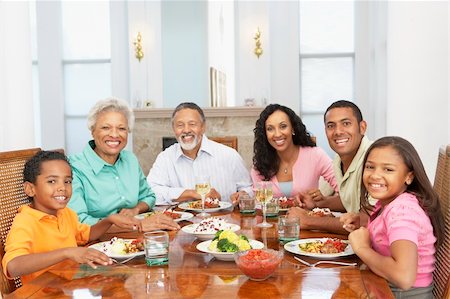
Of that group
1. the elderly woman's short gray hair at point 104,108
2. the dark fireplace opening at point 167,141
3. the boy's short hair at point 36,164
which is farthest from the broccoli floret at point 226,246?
the dark fireplace opening at point 167,141

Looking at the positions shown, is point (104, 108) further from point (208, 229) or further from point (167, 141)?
point (167, 141)

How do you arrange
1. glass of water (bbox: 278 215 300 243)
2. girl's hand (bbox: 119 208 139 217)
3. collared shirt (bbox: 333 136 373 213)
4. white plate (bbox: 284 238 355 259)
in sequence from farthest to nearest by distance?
collared shirt (bbox: 333 136 373 213) < girl's hand (bbox: 119 208 139 217) < glass of water (bbox: 278 215 300 243) < white plate (bbox: 284 238 355 259)

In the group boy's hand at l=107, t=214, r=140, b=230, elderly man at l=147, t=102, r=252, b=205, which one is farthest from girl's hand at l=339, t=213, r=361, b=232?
elderly man at l=147, t=102, r=252, b=205

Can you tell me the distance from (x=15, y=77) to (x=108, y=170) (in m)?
1.58

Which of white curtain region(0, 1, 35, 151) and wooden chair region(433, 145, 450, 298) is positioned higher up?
white curtain region(0, 1, 35, 151)

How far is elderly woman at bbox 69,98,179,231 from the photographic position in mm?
2402

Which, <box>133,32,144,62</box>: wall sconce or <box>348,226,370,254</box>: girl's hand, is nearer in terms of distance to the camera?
<box>348,226,370,254</box>: girl's hand

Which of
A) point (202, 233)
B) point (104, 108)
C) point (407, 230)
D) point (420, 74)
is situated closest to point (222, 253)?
point (202, 233)

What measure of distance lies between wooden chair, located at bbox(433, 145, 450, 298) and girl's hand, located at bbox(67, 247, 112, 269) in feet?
3.25

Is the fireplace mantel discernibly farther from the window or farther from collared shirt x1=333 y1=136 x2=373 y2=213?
collared shirt x1=333 y1=136 x2=373 y2=213

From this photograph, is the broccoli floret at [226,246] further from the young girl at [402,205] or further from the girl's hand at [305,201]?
the girl's hand at [305,201]

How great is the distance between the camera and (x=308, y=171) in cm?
300

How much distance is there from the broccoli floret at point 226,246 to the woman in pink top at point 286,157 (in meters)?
1.34

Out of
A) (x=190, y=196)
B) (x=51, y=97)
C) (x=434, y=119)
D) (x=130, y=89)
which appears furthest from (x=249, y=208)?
(x=51, y=97)
